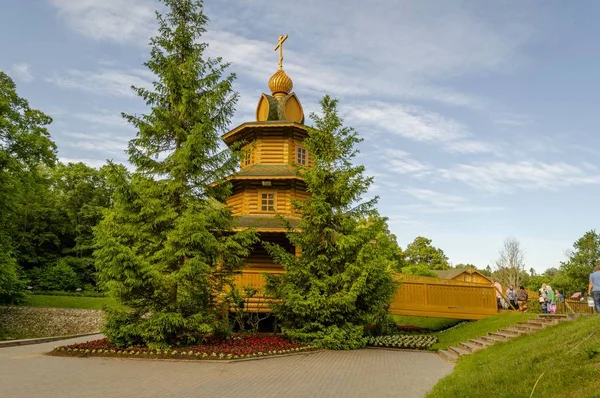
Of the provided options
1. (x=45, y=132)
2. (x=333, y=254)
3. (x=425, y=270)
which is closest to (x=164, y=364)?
(x=333, y=254)

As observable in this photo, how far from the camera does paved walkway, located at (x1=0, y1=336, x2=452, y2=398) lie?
9.10 m

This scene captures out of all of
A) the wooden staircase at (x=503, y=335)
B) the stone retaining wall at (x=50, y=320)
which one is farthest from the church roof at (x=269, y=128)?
the stone retaining wall at (x=50, y=320)

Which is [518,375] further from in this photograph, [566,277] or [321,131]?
[566,277]

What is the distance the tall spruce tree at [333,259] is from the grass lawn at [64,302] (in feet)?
69.5

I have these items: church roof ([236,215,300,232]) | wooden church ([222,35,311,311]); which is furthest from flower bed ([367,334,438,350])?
wooden church ([222,35,311,311])

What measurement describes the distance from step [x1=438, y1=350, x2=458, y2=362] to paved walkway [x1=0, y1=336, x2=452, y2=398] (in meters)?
0.42

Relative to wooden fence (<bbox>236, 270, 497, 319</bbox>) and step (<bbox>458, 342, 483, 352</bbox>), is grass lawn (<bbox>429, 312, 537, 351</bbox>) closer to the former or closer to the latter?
wooden fence (<bbox>236, 270, 497, 319</bbox>)

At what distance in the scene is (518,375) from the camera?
7.93 meters

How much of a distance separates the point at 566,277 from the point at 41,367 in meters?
40.8

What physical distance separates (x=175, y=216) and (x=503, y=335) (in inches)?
482

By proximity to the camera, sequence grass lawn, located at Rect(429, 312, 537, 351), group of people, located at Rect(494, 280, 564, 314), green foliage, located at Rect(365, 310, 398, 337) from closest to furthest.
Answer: grass lawn, located at Rect(429, 312, 537, 351) < green foliage, located at Rect(365, 310, 398, 337) < group of people, located at Rect(494, 280, 564, 314)

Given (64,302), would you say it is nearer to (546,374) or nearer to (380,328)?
(380,328)

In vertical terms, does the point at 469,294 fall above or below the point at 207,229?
below

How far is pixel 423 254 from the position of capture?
73.2 m
